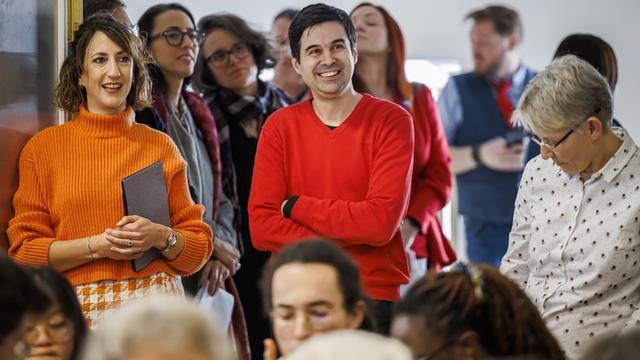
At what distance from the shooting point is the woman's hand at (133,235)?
142 inches

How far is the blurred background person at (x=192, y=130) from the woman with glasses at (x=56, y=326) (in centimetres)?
156

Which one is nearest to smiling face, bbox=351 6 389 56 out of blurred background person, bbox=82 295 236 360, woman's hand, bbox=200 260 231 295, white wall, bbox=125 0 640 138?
woman's hand, bbox=200 260 231 295

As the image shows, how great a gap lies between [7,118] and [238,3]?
14.2 feet

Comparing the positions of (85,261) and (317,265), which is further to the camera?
(85,261)

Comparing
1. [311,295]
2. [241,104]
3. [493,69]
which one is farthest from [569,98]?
[493,69]

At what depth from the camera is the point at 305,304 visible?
2900 mm

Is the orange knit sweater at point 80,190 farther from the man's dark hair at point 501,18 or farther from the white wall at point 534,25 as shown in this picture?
the white wall at point 534,25

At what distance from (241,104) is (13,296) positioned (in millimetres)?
2599

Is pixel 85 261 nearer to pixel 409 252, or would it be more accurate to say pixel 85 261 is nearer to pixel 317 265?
pixel 317 265

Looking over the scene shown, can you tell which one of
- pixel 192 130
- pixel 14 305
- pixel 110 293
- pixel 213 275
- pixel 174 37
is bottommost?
pixel 213 275

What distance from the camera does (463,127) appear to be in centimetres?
661

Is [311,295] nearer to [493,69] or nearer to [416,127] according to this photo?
[416,127]

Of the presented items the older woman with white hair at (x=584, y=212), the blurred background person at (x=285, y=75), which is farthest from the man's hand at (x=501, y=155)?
the older woman with white hair at (x=584, y=212)

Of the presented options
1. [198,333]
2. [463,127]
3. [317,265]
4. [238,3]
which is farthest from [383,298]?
[238,3]
